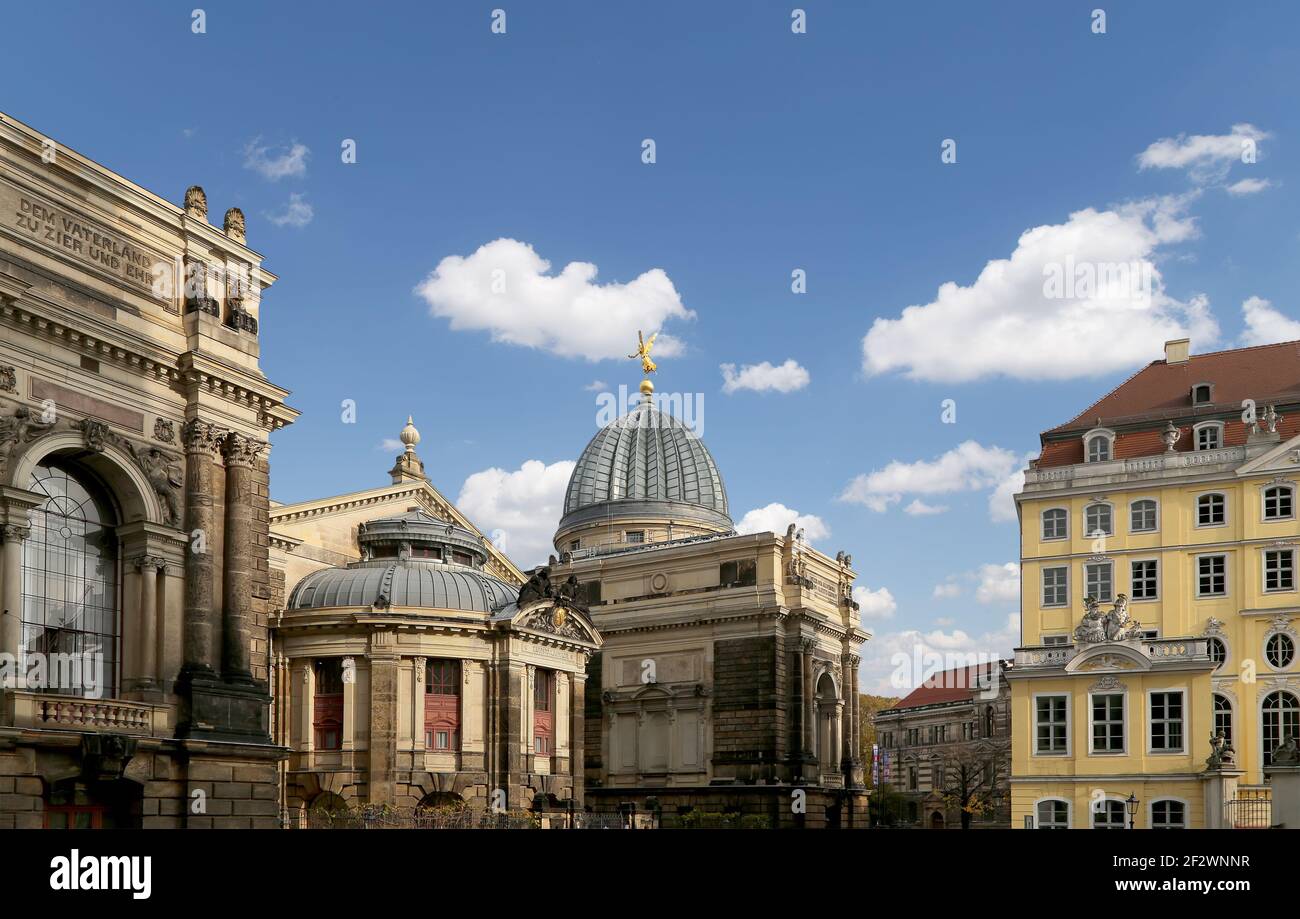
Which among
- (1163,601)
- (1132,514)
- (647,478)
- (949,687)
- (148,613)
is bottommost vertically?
(949,687)

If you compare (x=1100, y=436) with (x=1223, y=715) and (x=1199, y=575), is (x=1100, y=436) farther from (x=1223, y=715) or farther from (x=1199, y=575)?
(x=1223, y=715)

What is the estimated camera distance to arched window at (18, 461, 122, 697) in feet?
105

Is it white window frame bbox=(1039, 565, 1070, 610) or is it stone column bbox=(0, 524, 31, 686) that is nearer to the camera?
stone column bbox=(0, 524, 31, 686)

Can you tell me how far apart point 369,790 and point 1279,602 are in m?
37.9

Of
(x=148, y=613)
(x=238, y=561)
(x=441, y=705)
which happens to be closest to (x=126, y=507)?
(x=148, y=613)

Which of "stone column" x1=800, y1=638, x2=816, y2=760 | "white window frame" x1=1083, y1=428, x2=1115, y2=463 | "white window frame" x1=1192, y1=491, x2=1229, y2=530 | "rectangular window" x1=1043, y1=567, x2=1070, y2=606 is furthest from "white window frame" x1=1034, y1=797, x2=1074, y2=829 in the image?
"stone column" x1=800, y1=638, x2=816, y2=760

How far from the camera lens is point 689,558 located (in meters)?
77.1

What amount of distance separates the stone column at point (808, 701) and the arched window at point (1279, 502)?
24837 millimetres

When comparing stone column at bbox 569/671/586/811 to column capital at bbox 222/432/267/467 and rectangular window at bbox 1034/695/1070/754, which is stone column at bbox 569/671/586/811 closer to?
rectangular window at bbox 1034/695/1070/754

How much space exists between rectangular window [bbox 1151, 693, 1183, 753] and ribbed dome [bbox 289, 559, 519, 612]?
2621 centimetres

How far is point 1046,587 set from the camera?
62.3 m

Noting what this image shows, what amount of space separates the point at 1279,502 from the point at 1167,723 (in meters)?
12.2

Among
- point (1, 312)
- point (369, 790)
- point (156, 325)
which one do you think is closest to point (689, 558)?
point (369, 790)
